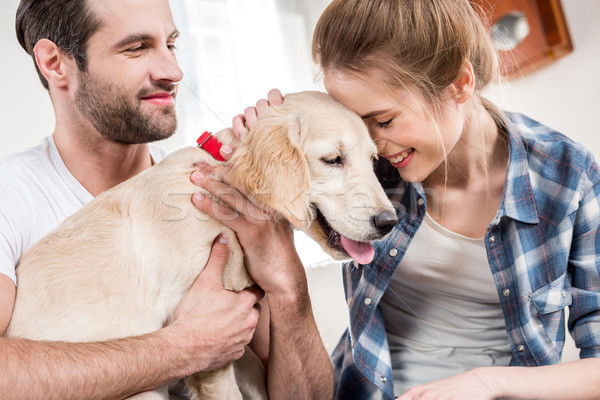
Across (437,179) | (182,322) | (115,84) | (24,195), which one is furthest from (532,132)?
(24,195)

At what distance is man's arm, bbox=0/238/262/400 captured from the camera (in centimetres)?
98

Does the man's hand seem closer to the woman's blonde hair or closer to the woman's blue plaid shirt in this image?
the woman's blue plaid shirt

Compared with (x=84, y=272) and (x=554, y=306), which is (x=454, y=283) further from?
(x=84, y=272)

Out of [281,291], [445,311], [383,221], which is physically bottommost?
[445,311]


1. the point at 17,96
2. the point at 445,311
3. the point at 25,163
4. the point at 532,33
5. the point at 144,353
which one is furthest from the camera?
the point at 532,33

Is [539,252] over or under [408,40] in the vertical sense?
under

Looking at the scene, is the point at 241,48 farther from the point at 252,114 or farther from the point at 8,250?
the point at 8,250

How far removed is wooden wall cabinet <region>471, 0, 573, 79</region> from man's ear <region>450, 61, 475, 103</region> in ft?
3.21

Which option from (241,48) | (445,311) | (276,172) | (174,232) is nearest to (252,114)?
(276,172)

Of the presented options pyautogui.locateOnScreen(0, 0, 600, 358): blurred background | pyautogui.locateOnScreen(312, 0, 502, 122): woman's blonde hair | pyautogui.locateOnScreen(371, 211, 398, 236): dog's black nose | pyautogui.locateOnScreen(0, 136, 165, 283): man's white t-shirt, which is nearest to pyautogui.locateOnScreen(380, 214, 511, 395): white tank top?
pyautogui.locateOnScreen(371, 211, 398, 236): dog's black nose

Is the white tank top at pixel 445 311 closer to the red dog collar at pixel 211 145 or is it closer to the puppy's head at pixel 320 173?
the puppy's head at pixel 320 173

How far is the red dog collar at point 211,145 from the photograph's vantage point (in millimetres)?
1308

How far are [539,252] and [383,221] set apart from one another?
19.9 inches

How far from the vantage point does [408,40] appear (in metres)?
1.22
